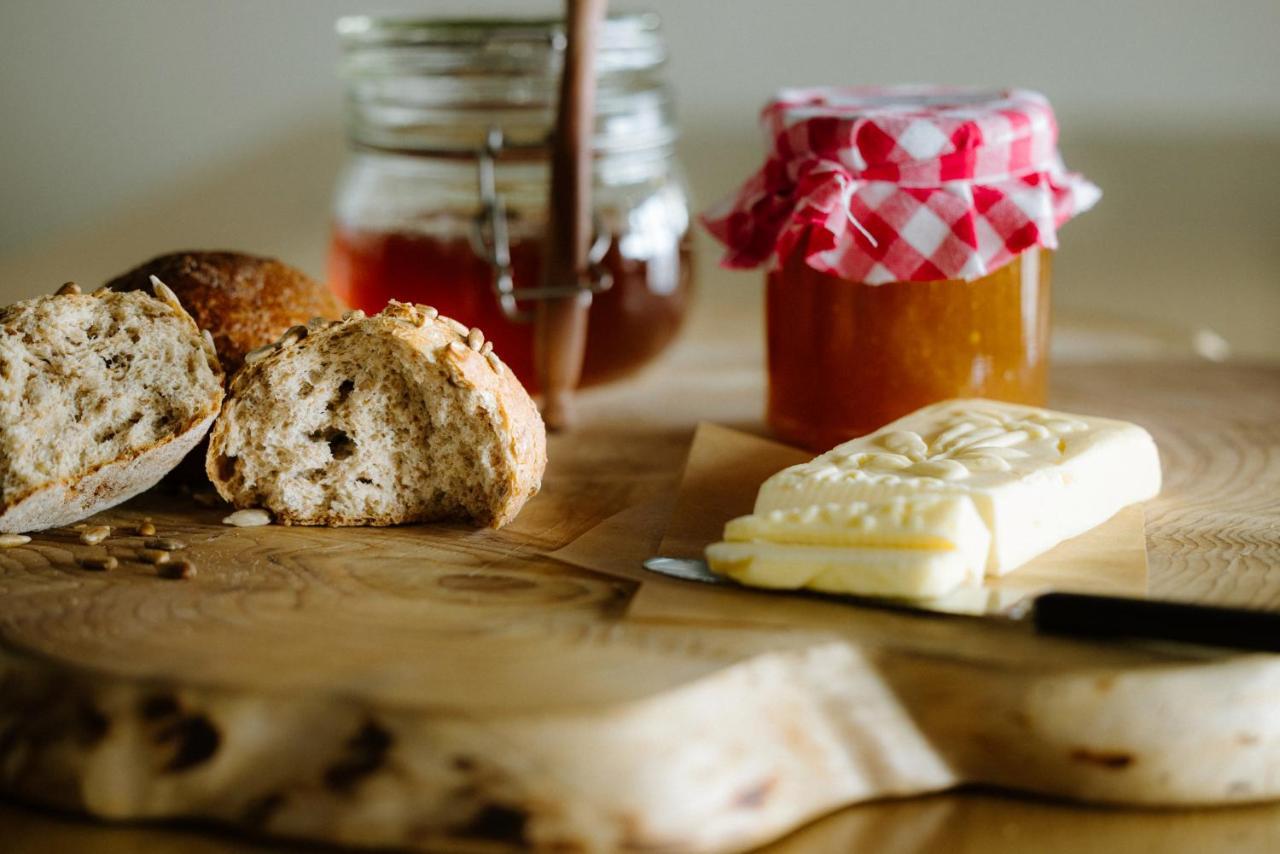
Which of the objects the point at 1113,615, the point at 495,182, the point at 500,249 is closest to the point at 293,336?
the point at 500,249

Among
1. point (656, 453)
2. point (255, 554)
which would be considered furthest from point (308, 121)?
point (255, 554)

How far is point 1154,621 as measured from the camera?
1.31 m

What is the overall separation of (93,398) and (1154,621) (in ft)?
4.21

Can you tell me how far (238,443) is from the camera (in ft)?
5.91

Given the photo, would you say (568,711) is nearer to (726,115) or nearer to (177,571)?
(177,571)

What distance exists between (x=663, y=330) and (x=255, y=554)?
98 centimetres

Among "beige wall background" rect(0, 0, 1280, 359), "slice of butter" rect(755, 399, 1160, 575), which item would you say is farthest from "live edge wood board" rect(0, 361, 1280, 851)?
"beige wall background" rect(0, 0, 1280, 359)

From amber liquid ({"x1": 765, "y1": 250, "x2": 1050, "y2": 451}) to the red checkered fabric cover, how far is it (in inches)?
2.3

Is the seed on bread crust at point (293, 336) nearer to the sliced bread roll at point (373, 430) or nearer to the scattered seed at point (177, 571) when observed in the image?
the sliced bread roll at point (373, 430)

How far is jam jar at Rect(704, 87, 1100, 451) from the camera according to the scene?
75.3 inches

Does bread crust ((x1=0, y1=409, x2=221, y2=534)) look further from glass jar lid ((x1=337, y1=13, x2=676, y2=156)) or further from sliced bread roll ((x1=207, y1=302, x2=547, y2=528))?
glass jar lid ((x1=337, y1=13, x2=676, y2=156))

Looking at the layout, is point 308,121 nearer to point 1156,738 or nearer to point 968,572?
point 968,572

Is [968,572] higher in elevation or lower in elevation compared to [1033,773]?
higher

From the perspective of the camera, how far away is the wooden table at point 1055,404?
126 centimetres
